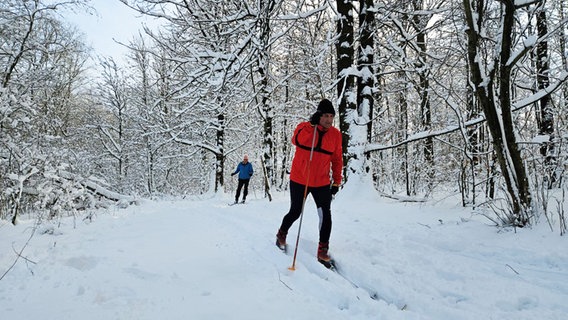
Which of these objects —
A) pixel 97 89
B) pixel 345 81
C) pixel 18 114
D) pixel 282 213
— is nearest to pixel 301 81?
pixel 345 81

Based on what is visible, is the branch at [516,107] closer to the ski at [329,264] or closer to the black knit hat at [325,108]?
the black knit hat at [325,108]

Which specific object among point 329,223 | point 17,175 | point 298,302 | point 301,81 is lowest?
point 298,302

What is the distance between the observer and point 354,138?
26.2 ft

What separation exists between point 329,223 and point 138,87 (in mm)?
20105

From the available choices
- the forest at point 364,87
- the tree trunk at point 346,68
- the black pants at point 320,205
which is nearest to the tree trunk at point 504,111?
the forest at point 364,87

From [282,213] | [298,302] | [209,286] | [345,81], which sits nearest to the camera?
[298,302]

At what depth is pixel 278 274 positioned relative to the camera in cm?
318

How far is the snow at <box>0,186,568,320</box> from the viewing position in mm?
2420

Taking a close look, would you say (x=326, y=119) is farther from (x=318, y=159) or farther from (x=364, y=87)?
(x=364, y=87)

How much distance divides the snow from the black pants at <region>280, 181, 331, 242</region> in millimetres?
354

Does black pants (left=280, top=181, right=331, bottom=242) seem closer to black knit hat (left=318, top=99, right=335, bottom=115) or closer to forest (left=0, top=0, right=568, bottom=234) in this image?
black knit hat (left=318, top=99, right=335, bottom=115)

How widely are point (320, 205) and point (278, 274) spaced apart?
3.86ft

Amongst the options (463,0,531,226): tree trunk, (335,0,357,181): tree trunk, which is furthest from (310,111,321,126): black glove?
(335,0,357,181): tree trunk

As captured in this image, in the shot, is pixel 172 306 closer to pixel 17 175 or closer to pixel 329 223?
pixel 329 223
